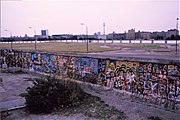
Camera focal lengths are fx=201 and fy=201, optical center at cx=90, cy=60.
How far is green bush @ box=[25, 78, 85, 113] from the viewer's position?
31.9 ft

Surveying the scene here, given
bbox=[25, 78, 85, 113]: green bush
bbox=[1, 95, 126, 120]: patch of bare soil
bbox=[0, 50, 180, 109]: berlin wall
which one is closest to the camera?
bbox=[1, 95, 126, 120]: patch of bare soil

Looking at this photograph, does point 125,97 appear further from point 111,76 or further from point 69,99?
point 69,99

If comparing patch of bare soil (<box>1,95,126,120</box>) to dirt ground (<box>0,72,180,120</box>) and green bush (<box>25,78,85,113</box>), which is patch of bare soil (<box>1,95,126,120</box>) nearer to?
dirt ground (<box>0,72,180,120</box>)

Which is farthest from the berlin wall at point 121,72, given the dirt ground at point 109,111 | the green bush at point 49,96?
the green bush at point 49,96

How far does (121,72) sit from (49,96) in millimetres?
5031

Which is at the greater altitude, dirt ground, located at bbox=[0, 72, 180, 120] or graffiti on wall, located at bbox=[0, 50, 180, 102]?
graffiti on wall, located at bbox=[0, 50, 180, 102]

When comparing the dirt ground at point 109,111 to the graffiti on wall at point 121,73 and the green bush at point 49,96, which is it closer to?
the green bush at point 49,96

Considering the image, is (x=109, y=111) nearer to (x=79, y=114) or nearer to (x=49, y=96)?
(x=79, y=114)

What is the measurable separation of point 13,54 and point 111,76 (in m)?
16.4

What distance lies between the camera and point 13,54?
83.5 ft

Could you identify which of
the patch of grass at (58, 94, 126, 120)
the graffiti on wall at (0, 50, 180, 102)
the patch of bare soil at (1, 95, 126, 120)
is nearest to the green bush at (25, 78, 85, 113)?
the patch of bare soil at (1, 95, 126, 120)

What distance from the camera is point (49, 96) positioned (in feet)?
32.8

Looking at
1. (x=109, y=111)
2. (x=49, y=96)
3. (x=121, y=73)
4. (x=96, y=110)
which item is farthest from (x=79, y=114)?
(x=121, y=73)

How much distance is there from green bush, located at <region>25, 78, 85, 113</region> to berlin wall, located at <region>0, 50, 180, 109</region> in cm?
337
